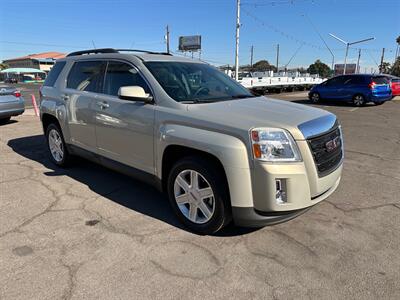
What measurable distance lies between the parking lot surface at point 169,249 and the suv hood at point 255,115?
1.16 metres

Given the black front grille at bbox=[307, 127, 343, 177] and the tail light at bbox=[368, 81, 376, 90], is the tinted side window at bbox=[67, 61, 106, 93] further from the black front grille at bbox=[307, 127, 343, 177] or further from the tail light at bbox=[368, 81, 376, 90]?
the tail light at bbox=[368, 81, 376, 90]

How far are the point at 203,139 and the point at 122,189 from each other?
80.7 inches

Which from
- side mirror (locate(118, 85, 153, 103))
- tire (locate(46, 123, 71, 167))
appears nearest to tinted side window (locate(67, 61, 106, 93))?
tire (locate(46, 123, 71, 167))

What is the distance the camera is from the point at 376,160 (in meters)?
6.39

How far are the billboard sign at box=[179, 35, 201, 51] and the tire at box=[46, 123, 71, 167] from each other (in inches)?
2492

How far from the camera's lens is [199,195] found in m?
3.40

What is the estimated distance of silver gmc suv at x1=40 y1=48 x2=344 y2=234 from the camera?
2955 millimetres

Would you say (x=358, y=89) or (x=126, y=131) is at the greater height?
(x=126, y=131)

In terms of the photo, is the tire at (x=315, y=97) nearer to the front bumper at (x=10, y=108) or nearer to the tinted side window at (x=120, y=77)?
the front bumper at (x=10, y=108)

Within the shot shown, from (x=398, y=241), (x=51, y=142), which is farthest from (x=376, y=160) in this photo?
(x=51, y=142)

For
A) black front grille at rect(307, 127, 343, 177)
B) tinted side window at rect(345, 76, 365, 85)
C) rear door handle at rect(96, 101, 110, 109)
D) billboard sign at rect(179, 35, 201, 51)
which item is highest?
A: billboard sign at rect(179, 35, 201, 51)

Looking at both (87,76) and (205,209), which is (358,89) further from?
(205,209)

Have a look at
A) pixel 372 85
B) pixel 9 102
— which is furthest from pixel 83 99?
pixel 372 85

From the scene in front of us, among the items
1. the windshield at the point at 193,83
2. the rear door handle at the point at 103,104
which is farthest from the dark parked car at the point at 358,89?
the rear door handle at the point at 103,104
